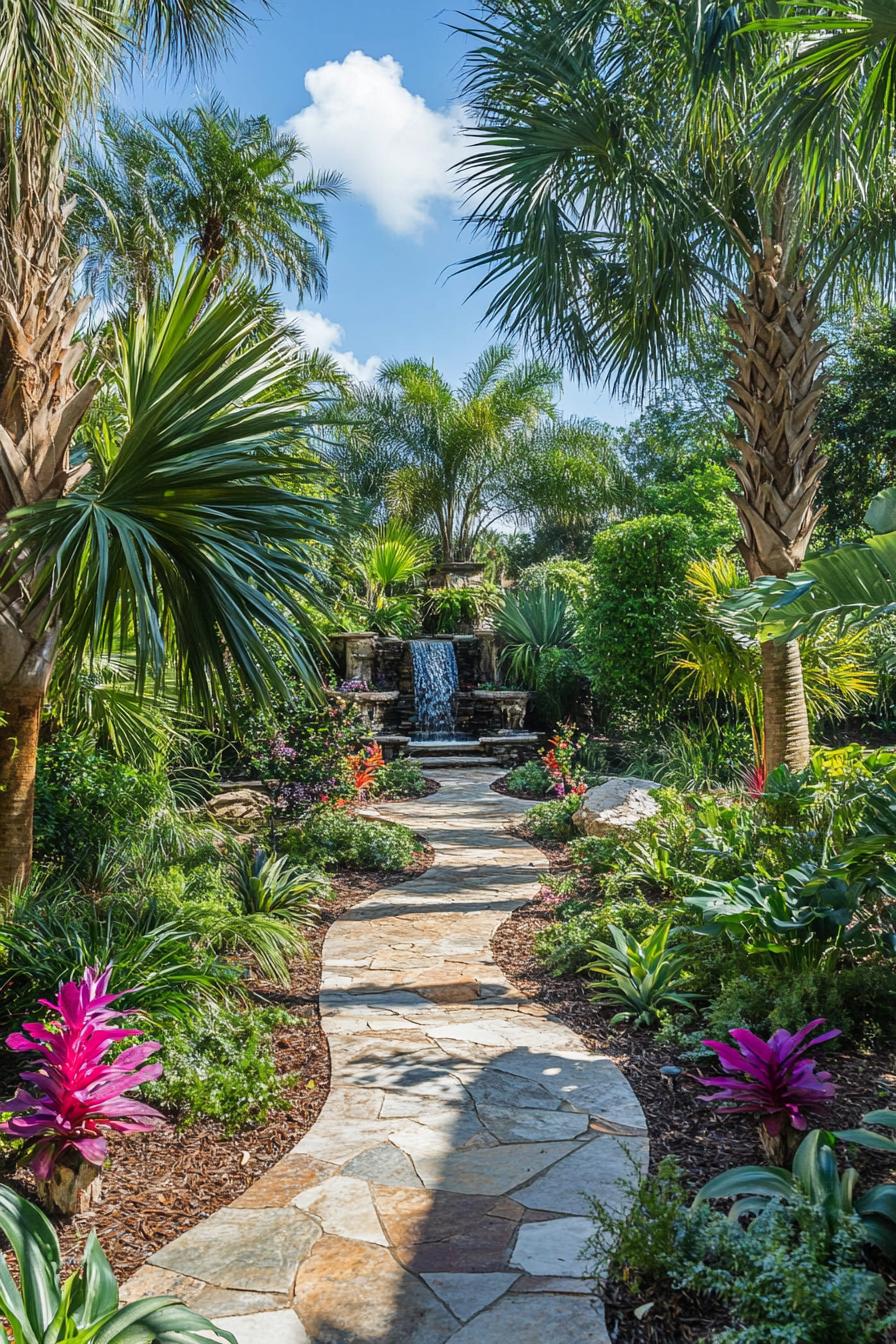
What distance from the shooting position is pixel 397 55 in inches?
398

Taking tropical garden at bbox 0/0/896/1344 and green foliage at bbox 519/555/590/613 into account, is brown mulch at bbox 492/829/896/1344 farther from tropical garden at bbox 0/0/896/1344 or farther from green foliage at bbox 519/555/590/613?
green foliage at bbox 519/555/590/613

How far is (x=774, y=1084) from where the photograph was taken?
2.71 meters

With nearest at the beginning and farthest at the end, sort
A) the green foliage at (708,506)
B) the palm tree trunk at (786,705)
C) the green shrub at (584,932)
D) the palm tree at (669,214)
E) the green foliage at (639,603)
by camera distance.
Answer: the green shrub at (584,932), the palm tree at (669,214), the palm tree trunk at (786,705), the green foliage at (639,603), the green foliage at (708,506)

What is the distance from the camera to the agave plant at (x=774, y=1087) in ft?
8.76

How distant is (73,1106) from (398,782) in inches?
340

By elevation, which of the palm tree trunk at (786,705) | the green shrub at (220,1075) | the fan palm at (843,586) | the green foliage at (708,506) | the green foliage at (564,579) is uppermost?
the green foliage at (708,506)

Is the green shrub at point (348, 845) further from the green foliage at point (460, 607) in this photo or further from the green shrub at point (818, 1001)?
the green foliage at point (460, 607)

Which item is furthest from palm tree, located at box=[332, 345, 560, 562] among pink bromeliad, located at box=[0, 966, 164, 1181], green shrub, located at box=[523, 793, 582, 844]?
pink bromeliad, located at box=[0, 966, 164, 1181]

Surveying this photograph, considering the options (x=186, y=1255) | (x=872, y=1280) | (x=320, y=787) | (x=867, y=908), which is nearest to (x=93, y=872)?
(x=320, y=787)

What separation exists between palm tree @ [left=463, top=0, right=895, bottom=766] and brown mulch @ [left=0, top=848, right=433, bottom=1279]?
13.6ft

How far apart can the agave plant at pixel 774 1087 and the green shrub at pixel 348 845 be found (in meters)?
4.57

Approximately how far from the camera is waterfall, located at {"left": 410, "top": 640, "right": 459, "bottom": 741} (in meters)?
15.6

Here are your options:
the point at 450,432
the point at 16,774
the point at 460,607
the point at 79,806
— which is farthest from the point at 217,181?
the point at 16,774

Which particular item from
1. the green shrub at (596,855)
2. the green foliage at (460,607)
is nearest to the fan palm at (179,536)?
the green shrub at (596,855)
